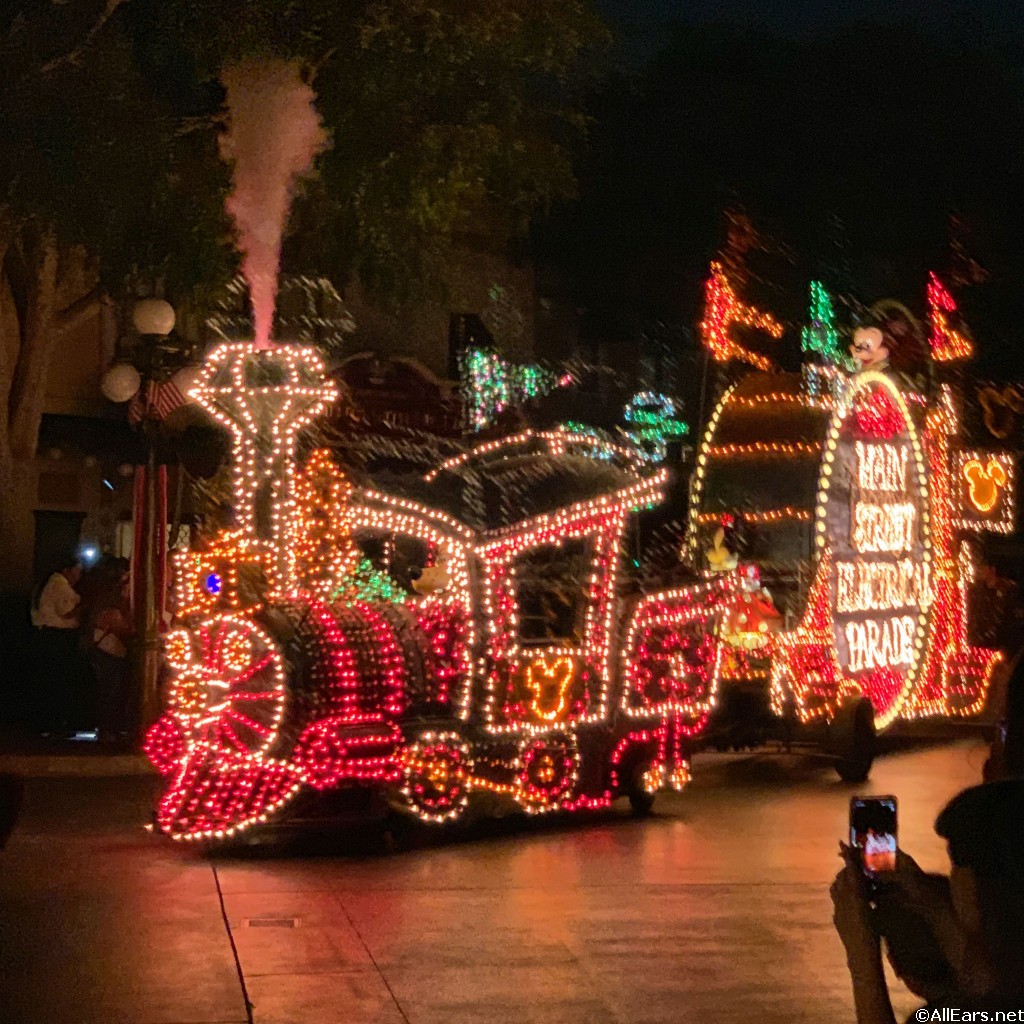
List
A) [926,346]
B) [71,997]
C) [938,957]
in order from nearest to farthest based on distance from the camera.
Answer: [938,957]
[71,997]
[926,346]

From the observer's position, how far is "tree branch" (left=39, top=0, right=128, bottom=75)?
14.6m

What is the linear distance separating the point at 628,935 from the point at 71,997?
104 inches

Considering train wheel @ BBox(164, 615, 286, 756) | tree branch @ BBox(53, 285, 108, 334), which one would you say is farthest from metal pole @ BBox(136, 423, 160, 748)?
train wheel @ BBox(164, 615, 286, 756)

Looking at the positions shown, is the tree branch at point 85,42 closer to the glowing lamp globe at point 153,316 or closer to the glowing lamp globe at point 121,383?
the glowing lamp globe at point 153,316

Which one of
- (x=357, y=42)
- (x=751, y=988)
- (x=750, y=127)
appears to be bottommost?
(x=751, y=988)

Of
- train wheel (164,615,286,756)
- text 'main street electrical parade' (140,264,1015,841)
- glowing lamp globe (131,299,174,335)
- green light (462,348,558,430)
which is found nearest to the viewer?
train wheel (164,615,286,756)

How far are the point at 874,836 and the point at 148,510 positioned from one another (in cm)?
1223

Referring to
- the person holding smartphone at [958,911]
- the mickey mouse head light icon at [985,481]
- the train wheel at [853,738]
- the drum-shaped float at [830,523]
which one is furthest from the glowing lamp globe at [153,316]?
the person holding smartphone at [958,911]

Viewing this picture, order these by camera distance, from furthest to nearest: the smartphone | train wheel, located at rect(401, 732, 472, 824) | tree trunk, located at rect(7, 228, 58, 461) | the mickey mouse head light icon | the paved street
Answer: tree trunk, located at rect(7, 228, 58, 461), the mickey mouse head light icon, train wheel, located at rect(401, 732, 472, 824), the paved street, the smartphone

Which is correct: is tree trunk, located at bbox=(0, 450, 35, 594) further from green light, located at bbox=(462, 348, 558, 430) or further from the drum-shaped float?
the drum-shaped float

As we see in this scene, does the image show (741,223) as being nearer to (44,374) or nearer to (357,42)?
(357,42)

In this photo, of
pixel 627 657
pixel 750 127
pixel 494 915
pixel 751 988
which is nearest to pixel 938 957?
pixel 751 988

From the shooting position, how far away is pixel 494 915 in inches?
336

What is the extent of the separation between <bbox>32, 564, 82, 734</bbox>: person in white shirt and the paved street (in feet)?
14.5
